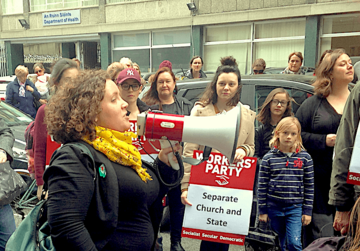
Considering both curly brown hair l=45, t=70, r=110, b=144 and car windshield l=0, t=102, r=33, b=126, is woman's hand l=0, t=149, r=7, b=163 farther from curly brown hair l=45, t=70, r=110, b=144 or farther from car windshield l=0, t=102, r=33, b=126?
car windshield l=0, t=102, r=33, b=126

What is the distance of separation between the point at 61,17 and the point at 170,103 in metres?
17.6

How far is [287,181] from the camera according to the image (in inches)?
121

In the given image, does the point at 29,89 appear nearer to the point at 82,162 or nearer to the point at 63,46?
the point at 82,162

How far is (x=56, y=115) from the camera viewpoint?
176 centimetres

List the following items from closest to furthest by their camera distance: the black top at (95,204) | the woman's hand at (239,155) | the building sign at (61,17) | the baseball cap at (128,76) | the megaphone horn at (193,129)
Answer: the black top at (95,204), the megaphone horn at (193,129), the woman's hand at (239,155), the baseball cap at (128,76), the building sign at (61,17)

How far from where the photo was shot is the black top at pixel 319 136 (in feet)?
9.88

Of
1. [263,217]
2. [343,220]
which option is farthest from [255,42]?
[343,220]

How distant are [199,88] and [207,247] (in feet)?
6.21

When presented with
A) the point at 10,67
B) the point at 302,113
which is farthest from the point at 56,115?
the point at 10,67

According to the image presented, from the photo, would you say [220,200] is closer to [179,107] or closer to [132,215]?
[179,107]

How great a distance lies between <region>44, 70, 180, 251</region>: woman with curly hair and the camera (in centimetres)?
156

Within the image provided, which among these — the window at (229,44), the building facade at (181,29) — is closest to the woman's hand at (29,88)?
the building facade at (181,29)

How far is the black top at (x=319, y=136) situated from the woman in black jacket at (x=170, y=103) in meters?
1.22

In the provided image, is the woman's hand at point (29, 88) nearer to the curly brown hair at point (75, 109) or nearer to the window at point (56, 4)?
the curly brown hair at point (75, 109)
